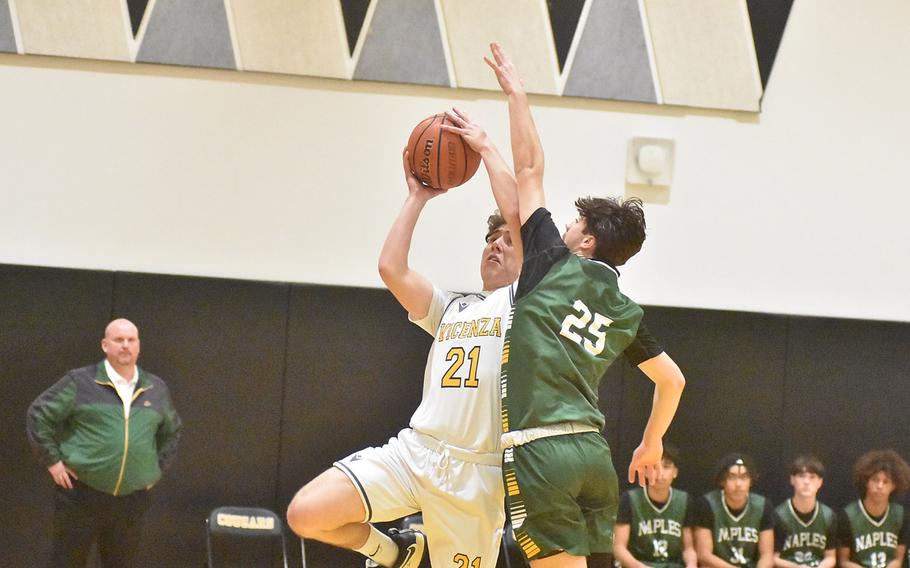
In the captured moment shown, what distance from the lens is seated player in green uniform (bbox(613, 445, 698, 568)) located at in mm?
7508

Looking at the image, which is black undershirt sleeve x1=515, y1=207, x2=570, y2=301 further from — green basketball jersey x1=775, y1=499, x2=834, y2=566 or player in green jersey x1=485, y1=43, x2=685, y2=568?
green basketball jersey x1=775, y1=499, x2=834, y2=566

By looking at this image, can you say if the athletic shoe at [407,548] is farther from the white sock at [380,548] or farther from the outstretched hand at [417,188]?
A: the outstretched hand at [417,188]

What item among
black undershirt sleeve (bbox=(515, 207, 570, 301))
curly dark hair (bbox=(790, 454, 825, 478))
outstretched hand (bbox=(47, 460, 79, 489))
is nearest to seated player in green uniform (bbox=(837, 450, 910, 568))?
curly dark hair (bbox=(790, 454, 825, 478))

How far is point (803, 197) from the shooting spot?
880 cm

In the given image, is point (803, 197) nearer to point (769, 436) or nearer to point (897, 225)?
point (897, 225)

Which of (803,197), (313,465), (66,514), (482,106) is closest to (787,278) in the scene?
(803,197)

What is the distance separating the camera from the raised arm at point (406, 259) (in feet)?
14.6

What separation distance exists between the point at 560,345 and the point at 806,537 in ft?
16.3

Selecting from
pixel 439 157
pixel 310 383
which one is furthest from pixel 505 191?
pixel 310 383

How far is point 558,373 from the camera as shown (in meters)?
3.87

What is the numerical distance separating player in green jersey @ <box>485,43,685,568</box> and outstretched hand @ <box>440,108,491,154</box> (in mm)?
354

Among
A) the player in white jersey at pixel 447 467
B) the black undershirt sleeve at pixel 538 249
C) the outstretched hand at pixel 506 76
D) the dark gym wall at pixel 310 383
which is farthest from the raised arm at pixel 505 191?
the dark gym wall at pixel 310 383

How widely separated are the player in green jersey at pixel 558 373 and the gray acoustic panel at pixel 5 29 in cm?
536

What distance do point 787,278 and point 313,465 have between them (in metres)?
4.27
